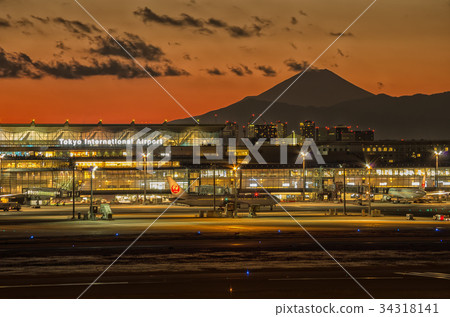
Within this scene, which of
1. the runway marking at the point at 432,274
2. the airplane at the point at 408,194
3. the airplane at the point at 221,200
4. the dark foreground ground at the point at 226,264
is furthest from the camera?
the airplane at the point at 408,194

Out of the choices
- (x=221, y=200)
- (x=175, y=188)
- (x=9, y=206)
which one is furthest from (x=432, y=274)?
(x=9, y=206)

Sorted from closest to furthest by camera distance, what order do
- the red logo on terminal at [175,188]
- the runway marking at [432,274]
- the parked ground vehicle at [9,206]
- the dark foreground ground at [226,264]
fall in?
the dark foreground ground at [226,264] → the runway marking at [432,274] → the parked ground vehicle at [9,206] → the red logo on terminal at [175,188]

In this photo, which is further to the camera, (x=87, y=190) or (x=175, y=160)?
(x=175, y=160)

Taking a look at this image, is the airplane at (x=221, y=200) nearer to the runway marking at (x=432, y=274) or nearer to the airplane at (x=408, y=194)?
the airplane at (x=408, y=194)

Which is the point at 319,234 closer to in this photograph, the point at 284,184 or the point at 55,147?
the point at 284,184

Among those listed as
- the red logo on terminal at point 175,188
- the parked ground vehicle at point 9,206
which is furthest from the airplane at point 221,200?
the parked ground vehicle at point 9,206

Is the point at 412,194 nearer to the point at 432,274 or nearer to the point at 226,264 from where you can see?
the point at 226,264

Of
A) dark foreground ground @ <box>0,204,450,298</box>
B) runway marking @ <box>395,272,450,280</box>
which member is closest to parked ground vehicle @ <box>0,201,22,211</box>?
dark foreground ground @ <box>0,204,450,298</box>
